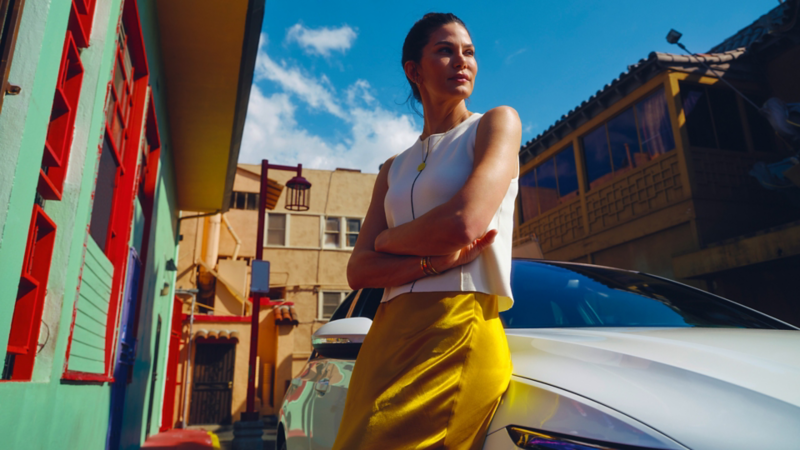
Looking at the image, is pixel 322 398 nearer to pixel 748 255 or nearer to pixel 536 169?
pixel 748 255

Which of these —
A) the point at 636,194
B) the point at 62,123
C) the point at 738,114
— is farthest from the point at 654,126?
the point at 62,123

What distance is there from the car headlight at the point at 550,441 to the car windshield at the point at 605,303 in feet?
2.47

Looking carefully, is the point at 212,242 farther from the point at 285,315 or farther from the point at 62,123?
the point at 62,123

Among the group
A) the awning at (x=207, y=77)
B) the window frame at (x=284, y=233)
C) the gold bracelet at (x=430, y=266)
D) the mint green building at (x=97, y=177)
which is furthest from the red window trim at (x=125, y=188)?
the window frame at (x=284, y=233)

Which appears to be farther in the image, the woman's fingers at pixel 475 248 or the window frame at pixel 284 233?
the window frame at pixel 284 233

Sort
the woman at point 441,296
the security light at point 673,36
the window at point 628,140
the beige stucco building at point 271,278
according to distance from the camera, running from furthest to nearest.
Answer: the beige stucco building at point 271,278, the window at point 628,140, the security light at point 673,36, the woman at point 441,296

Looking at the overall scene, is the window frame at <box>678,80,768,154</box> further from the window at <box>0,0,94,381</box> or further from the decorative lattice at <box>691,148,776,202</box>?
the window at <box>0,0,94,381</box>

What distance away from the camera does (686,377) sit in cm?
106

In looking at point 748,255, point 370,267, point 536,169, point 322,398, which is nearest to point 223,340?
point 536,169

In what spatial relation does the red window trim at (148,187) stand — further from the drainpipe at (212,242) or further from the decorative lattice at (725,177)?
the drainpipe at (212,242)

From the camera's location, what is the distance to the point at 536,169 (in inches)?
588

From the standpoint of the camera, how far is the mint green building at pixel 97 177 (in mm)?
2096

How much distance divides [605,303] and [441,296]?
4.36ft

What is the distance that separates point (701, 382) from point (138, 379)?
7065 mm
